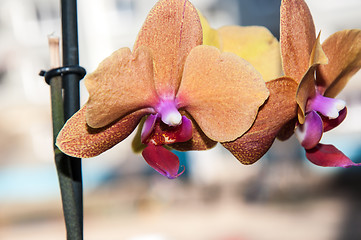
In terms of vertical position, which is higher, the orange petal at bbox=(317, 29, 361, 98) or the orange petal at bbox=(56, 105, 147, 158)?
the orange petal at bbox=(317, 29, 361, 98)

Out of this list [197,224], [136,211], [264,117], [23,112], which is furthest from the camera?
[23,112]

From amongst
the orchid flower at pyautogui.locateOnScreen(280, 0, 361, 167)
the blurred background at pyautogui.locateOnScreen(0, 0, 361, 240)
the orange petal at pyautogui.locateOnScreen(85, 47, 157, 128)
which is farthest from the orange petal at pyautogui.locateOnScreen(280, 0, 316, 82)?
the blurred background at pyautogui.locateOnScreen(0, 0, 361, 240)

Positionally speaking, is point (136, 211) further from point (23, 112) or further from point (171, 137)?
point (171, 137)

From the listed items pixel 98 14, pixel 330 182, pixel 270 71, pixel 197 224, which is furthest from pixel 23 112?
→ pixel 270 71

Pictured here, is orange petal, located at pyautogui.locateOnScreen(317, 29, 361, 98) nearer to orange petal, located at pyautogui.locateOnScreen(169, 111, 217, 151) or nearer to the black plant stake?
orange petal, located at pyautogui.locateOnScreen(169, 111, 217, 151)

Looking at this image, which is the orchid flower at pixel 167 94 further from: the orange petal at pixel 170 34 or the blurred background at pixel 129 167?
the blurred background at pixel 129 167

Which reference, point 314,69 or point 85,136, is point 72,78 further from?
point 314,69

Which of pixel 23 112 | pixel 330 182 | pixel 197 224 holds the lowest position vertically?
pixel 197 224
